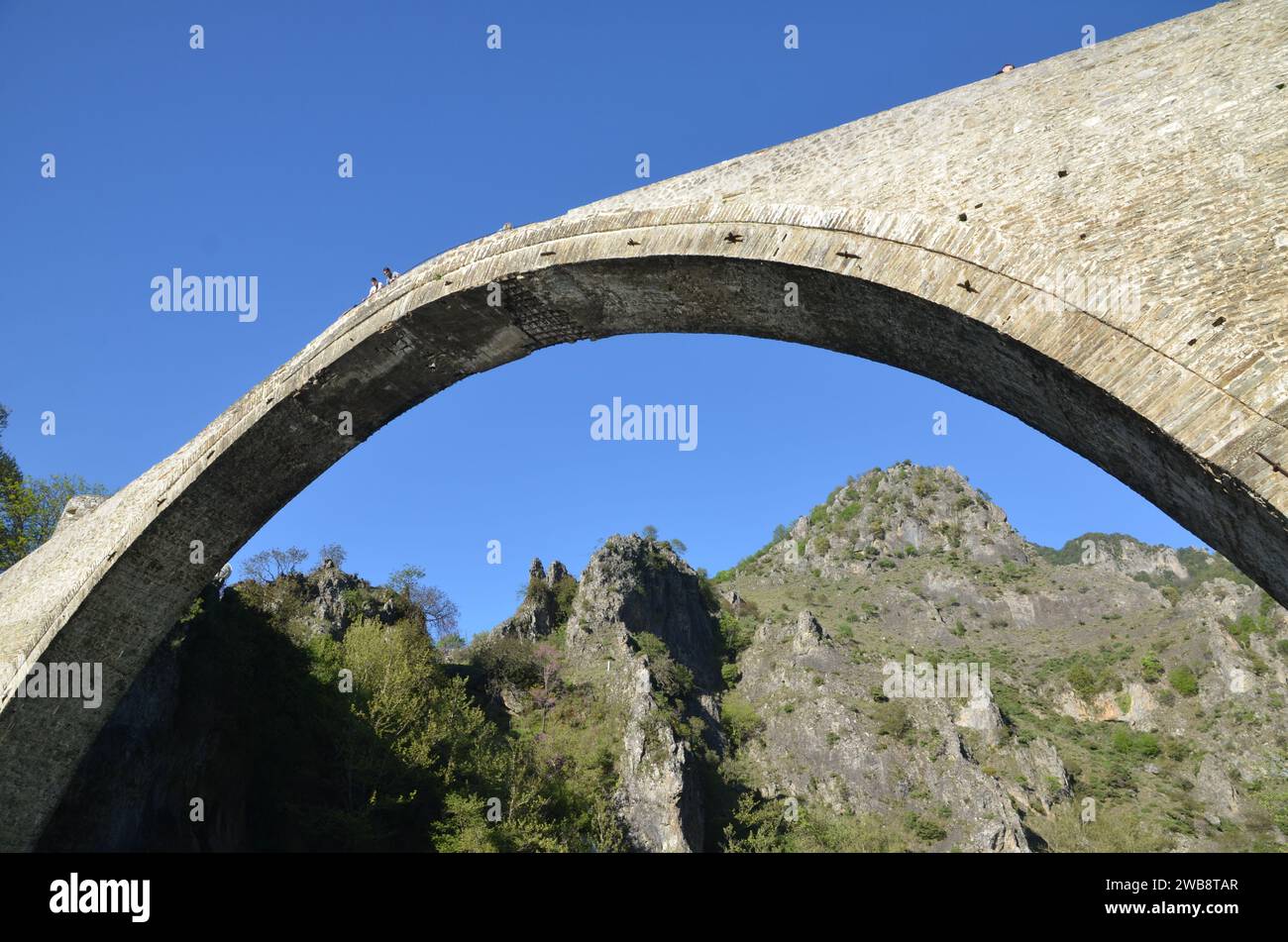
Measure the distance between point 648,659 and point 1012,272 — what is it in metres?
39.7

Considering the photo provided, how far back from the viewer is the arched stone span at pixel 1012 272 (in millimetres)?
3691

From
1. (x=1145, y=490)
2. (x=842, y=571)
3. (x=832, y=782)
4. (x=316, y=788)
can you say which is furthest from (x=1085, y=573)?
(x=1145, y=490)

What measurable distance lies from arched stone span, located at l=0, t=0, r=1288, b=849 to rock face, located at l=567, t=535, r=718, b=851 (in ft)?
99.1

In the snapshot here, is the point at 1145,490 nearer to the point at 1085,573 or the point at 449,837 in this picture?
the point at 449,837

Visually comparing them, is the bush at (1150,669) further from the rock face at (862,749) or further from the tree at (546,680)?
the tree at (546,680)

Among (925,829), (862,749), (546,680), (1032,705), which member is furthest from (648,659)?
(1032,705)

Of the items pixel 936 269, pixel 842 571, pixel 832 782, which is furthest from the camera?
pixel 842 571

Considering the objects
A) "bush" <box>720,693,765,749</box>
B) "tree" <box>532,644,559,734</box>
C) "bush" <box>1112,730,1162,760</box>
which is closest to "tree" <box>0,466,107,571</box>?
"tree" <box>532,644,559,734</box>

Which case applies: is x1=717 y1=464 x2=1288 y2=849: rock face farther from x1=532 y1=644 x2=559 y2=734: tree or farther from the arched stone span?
the arched stone span

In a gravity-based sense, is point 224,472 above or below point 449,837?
above

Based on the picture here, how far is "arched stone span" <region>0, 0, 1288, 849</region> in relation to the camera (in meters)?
3.69

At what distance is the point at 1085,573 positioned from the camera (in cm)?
6781
